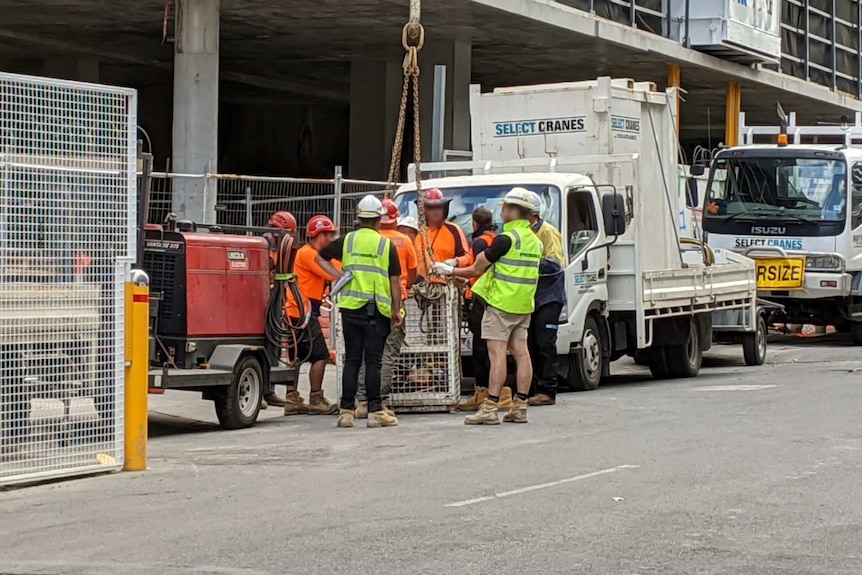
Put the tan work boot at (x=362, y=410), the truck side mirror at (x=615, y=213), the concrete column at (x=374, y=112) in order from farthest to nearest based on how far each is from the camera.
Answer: the concrete column at (x=374, y=112) < the truck side mirror at (x=615, y=213) < the tan work boot at (x=362, y=410)

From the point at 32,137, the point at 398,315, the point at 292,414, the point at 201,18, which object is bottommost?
the point at 292,414

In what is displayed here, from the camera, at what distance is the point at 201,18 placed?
76.7 ft

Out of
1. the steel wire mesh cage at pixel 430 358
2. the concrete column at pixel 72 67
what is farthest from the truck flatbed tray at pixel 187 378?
the concrete column at pixel 72 67

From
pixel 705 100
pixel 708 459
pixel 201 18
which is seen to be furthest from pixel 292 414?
pixel 705 100

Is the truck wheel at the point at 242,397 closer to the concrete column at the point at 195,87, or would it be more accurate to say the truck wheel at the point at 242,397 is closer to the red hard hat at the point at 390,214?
the red hard hat at the point at 390,214

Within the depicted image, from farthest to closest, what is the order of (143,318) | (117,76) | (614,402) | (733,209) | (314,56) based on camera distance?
(117,76), (314,56), (733,209), (614,402), (143,318)

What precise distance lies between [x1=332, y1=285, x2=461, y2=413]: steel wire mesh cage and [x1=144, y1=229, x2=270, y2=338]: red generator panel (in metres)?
1.01

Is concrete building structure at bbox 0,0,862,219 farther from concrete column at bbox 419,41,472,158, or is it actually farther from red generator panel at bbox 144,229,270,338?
red generator panel at bbox 144,229,270,338

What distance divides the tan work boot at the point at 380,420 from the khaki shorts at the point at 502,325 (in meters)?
1.08

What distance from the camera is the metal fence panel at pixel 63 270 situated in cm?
938

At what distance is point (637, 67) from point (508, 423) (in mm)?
20957

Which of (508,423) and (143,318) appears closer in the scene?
(143,318)

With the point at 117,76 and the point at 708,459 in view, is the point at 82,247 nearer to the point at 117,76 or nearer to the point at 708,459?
the point at 708,459

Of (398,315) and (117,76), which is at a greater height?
(117,76)
